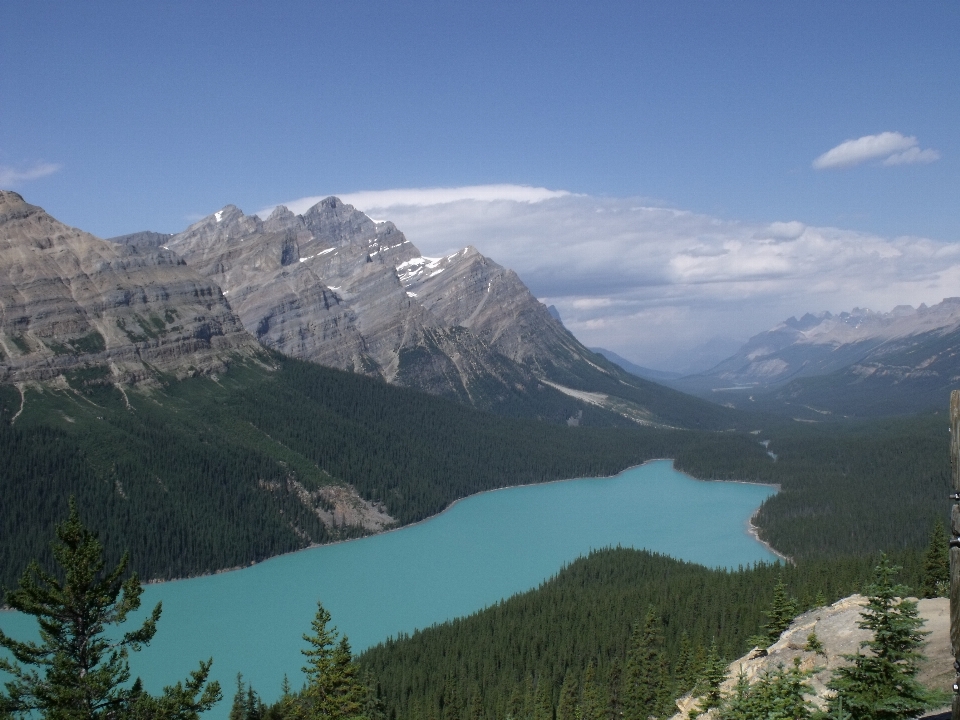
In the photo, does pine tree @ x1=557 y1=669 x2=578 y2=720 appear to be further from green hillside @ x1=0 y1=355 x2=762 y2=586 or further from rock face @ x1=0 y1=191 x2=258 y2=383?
rock face @ x1=0 y1=191 x2=258 y2=383

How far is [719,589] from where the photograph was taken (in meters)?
78.8

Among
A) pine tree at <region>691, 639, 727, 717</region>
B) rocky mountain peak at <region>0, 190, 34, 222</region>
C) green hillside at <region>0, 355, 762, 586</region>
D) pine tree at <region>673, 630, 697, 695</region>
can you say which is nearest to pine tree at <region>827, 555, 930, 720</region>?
pine tree at <region>691, 639, 727, 717</region>

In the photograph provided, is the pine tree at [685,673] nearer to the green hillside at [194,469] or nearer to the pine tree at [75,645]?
the pine tree at [75,645]

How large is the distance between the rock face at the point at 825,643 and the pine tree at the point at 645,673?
6.38 meters

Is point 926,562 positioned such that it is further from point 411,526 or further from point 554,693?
point 411,526

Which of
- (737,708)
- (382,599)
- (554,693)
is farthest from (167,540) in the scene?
(737,708)

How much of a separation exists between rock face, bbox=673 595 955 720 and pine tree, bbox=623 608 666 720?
6.38 meters

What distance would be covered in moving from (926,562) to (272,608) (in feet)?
241

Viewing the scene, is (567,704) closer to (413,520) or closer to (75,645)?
(75,645)

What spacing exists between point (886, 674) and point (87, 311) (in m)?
182

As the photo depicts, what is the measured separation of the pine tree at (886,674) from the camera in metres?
14.9

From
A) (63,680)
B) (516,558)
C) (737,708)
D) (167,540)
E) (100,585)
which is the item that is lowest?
(516,558)

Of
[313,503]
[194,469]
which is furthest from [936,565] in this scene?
[194,469]

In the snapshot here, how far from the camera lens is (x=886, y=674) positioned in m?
15.9
